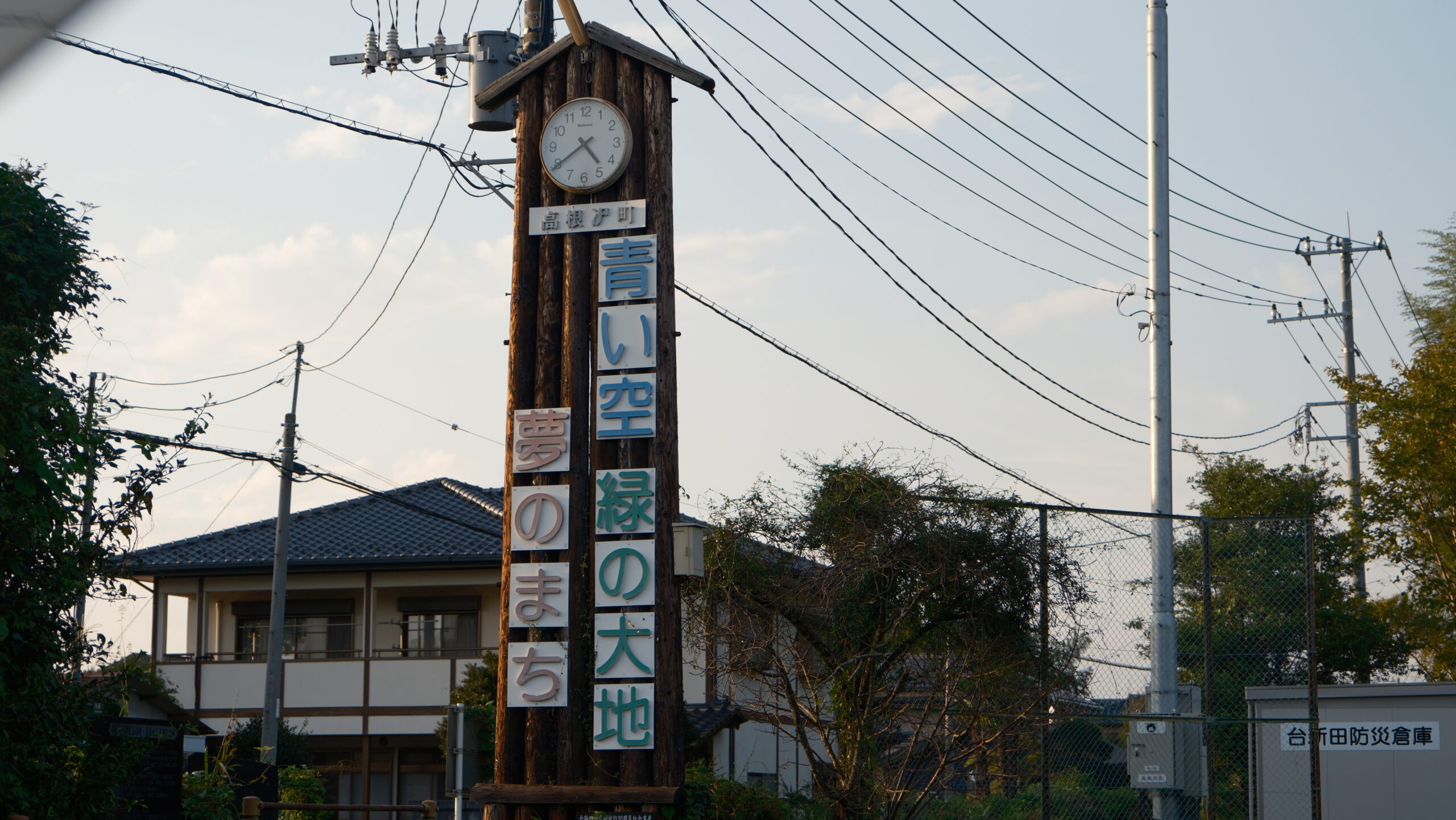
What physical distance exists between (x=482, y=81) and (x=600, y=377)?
6482 millimetres

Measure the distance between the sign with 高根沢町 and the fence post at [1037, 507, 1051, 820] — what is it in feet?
15.5

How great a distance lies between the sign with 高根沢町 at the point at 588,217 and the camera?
964 cm

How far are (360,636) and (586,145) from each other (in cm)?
1836

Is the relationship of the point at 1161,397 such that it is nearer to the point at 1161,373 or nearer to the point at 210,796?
the point at 1161,373

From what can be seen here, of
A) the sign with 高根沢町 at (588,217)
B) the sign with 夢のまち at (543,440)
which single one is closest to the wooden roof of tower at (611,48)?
the sign with 高根沢町 at (588,217)

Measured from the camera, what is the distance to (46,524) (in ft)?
25.1

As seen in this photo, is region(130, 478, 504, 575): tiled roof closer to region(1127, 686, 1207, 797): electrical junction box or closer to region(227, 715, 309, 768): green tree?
region(227, 715, 309, 768): green tree

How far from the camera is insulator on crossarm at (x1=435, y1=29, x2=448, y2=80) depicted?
57.0 feet

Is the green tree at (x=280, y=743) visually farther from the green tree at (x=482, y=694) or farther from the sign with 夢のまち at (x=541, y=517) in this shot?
the sign with 夢のまち at (x=541, y=517)

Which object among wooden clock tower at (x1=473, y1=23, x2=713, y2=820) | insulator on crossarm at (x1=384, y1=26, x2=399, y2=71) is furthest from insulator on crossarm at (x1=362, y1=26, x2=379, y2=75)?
wooden clock tower at (x1=473, y1=23, x2=713, y2=820)

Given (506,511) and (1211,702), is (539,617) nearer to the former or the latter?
(506,511)

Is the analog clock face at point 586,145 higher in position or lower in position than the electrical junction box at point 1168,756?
higher

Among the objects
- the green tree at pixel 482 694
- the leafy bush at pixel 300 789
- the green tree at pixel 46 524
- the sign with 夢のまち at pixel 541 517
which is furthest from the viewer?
the green tree at pixel 482 694

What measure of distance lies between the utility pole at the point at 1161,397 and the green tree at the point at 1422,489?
10.9 m
